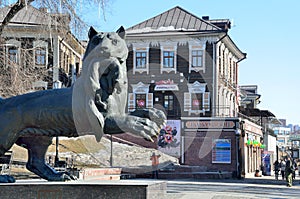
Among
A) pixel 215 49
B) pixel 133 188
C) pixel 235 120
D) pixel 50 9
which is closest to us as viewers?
pixel 133 188

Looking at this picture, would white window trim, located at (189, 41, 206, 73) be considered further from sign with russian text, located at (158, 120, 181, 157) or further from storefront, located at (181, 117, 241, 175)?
sign with russian text, located at (158, 120, 181, 157)

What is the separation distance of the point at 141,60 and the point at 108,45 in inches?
1120

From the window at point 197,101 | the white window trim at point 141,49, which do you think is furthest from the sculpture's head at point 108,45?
the white window trim at point 141,49

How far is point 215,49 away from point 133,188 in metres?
27.2

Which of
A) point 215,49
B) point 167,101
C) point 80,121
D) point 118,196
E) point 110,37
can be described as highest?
point 215,49

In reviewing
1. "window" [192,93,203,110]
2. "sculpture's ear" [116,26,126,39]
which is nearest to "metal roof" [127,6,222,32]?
"window" [192,93,203,110]

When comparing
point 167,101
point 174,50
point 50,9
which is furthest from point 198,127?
point 50,9

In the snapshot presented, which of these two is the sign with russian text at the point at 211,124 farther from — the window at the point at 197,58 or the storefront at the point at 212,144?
the window at the point at 197,58

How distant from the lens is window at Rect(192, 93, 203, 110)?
3278 centimetres

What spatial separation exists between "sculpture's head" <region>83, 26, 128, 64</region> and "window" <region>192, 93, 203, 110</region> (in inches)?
1066

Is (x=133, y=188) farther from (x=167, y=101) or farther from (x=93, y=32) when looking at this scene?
(x=167, y=101)

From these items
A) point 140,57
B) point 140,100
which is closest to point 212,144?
point 140,100

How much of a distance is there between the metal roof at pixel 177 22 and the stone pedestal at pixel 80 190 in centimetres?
2791

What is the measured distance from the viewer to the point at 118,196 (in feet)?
19.0
